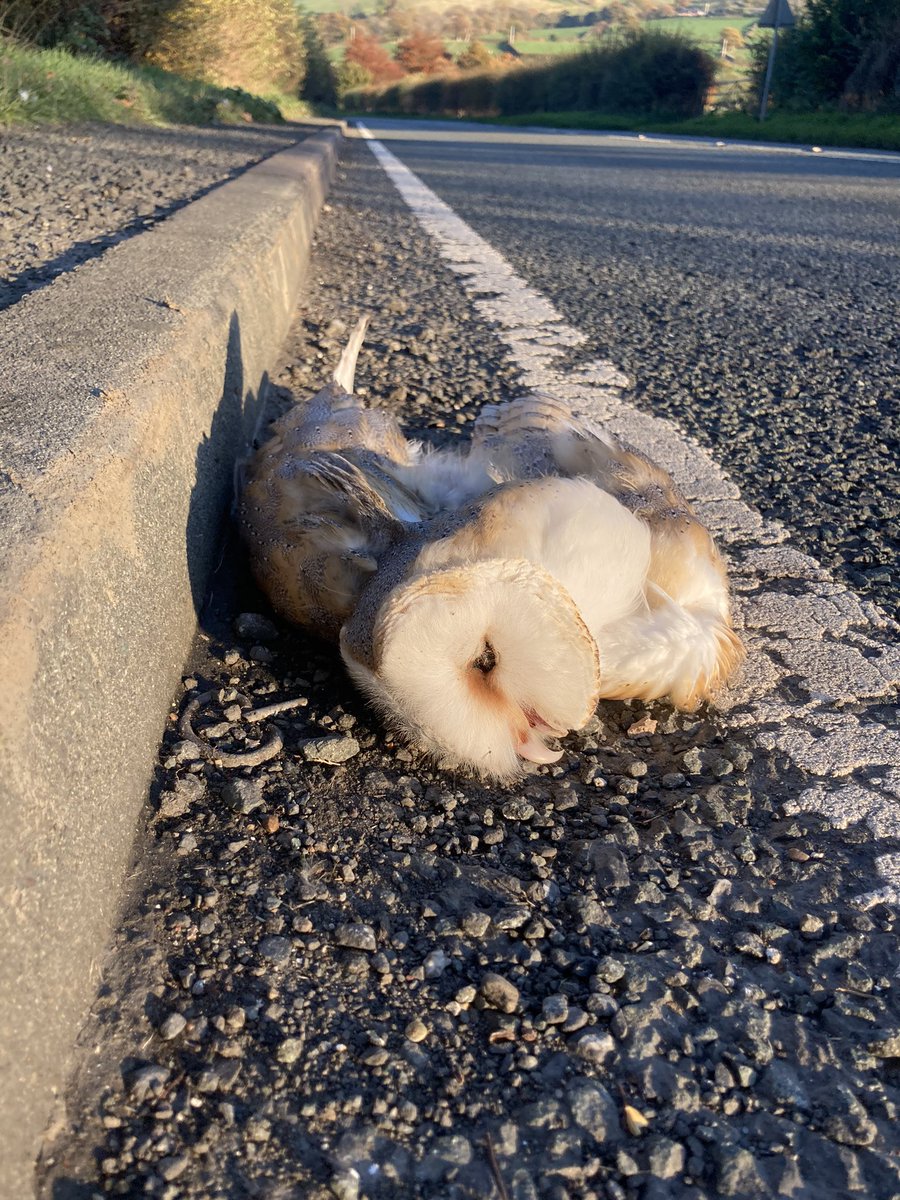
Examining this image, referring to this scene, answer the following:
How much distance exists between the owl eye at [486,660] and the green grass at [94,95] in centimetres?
617

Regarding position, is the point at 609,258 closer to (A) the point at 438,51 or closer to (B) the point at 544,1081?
(B) the point at 544,1081

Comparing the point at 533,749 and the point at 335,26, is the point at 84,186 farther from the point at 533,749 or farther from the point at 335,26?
the point at 335,26

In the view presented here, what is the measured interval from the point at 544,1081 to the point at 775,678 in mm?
1046

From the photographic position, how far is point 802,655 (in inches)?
82.5

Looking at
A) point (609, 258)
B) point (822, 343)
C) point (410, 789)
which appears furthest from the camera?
point (609, 258)

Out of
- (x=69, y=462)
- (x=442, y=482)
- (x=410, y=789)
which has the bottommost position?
(x=410, y=789)

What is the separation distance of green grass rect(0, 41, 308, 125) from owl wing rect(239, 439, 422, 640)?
5428 millimetres

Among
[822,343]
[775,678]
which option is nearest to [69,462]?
[775,678]

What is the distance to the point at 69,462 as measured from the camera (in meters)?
1.53

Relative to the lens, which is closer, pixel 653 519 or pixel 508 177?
pixel 653 519

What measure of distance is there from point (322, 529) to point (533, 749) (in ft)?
1.91

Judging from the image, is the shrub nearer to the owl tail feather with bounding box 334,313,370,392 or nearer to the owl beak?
the owl tail feather with bounding box 334,313,370,392

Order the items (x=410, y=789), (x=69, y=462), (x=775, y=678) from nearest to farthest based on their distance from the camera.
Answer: (x=69, y=462) → (x=410, y=789) → (x=775, y=678)

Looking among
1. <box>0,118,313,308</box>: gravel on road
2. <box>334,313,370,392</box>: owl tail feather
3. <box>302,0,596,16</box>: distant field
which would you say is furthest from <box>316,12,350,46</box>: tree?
<box>334,313,370,392</box>: owl tail feather
